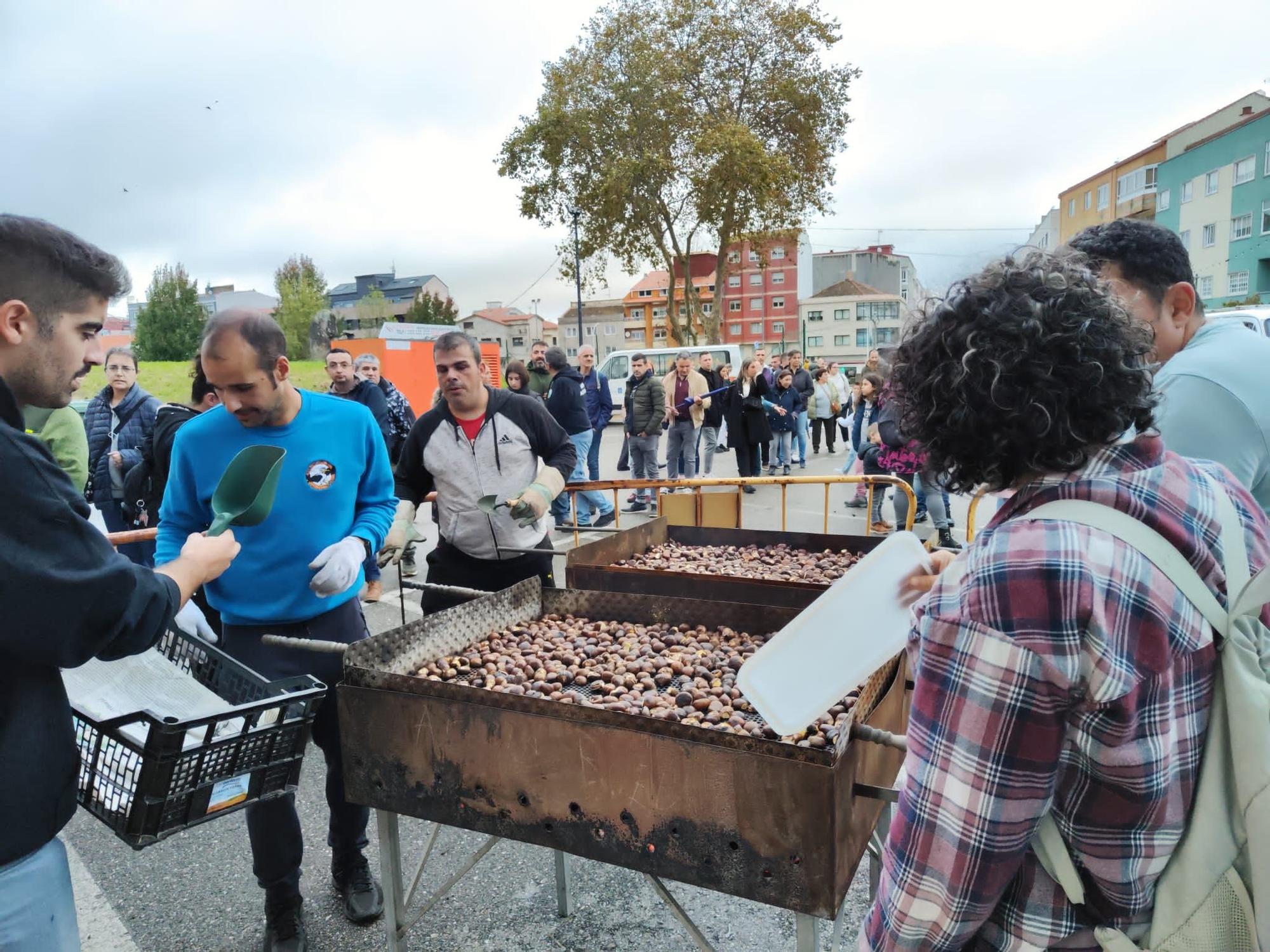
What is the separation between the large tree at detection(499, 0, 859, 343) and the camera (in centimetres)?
2364

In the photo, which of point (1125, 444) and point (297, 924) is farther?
point (297, 924)

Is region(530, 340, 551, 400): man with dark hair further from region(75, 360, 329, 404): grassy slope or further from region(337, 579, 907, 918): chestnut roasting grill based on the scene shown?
region(75, 360, 329, 404): grassy slope

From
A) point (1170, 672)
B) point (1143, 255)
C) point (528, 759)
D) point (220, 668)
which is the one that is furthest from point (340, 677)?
point (1143, 255)

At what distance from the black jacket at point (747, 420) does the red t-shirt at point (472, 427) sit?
777 cm

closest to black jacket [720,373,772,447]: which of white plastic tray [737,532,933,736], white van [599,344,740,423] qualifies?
white van [599,344,740,423]

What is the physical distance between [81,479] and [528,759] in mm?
4071

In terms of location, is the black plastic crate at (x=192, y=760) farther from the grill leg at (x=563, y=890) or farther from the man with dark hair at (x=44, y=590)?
the grill leg at (x=563, y=890)

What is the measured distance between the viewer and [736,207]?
24.8m

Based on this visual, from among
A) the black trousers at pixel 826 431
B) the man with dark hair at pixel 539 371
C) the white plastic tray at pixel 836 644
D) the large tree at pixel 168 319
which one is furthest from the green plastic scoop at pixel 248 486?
the large tree at pixel 168 319

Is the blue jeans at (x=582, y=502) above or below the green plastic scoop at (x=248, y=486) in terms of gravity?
below

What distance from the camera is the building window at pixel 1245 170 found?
34.8 metres

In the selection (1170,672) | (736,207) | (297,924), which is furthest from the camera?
(736,207)

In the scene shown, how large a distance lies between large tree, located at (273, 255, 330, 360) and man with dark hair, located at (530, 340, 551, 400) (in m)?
52.3

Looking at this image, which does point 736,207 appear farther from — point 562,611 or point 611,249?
point 562,611
